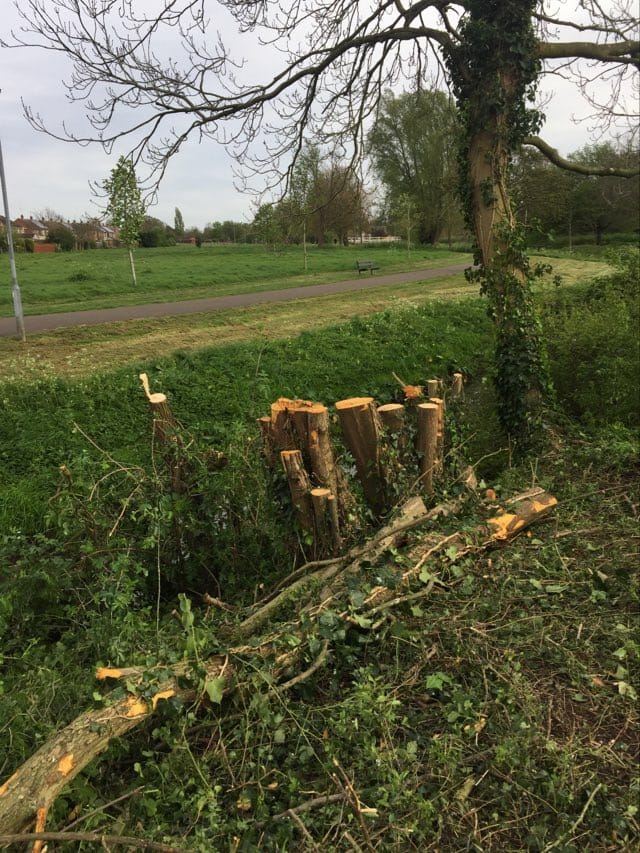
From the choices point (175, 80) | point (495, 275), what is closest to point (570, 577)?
point (495, 275)

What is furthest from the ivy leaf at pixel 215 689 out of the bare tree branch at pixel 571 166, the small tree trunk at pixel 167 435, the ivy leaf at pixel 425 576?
the bare tree branch at pixel 571 166

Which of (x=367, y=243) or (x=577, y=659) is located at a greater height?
(x=367, y=243)

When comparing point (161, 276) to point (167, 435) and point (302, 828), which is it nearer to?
point (167, 435)

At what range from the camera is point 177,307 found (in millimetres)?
17078

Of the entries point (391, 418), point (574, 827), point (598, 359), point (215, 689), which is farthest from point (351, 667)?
point (598, 359)

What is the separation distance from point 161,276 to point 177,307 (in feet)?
29.0

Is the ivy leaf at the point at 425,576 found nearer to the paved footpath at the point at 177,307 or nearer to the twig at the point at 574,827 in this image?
the twig at the point at 574,827

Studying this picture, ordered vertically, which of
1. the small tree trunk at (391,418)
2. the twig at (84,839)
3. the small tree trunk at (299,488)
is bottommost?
the twig at (84,839)

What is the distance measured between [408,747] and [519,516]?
226 centimetres

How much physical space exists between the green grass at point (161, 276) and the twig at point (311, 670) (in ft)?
41.8

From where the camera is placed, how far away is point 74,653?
3.65 meters

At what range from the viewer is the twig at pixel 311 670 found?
283 centimetres

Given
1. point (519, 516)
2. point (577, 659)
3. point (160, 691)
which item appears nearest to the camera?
point (160, 691)

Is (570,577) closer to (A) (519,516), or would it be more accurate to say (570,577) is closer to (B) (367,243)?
(A) (519,516)
